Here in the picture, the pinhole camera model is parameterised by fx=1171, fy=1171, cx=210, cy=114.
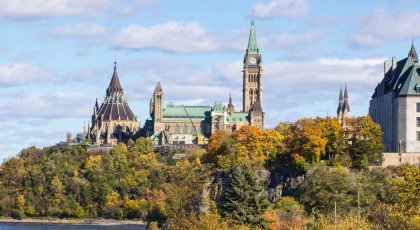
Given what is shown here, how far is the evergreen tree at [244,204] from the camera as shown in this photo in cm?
9719

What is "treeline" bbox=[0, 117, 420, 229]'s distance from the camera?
96.9 metres

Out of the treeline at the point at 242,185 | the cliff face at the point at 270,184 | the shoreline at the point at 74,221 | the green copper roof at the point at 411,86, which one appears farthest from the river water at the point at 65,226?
the green copper roof at the point at 411,86

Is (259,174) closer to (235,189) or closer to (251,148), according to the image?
(251,148)

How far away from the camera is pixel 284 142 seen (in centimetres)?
14588

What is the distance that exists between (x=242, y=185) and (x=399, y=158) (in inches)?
1662

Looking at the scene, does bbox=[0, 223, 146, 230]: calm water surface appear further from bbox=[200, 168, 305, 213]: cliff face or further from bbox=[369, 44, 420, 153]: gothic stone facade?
bbox=[369, 44, 420, 153]: gothic stone facade

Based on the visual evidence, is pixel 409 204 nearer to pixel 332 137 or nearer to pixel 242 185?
pixel 242 185

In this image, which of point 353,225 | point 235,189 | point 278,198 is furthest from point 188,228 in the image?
point 278,198

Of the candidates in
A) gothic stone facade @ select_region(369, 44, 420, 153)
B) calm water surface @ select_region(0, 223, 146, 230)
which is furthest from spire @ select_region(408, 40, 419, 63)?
calm water surface @ select_region(0, 223, 146, 230)

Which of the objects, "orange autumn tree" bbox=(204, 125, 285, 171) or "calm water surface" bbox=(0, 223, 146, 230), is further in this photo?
"calm water surface" bbox=(0, 223, 146, 230)

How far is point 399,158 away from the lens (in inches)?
5344

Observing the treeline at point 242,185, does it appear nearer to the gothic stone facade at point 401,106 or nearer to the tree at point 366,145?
the tree at point 366,145

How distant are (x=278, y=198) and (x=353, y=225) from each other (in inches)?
2180

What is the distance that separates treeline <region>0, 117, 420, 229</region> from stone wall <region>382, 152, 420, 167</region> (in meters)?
1.59
